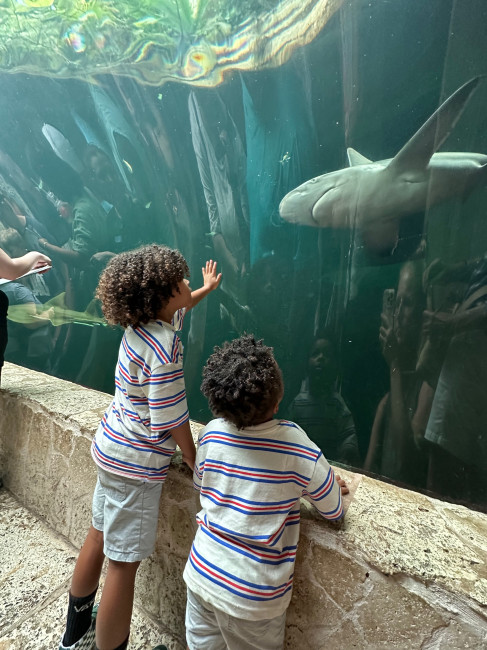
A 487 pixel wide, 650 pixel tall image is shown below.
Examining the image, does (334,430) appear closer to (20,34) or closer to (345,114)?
(345,114)

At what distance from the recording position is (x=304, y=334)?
9.16ft

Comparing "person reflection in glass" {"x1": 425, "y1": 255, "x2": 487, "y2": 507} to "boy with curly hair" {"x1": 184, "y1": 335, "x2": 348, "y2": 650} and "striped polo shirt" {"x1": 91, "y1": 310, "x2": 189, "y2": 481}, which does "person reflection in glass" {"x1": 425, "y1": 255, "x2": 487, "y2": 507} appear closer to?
"boy with curly hair" {"x1": 184, "y1": 335, "x2": 348, "y2": 650}

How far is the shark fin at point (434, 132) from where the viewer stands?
1.85 meters

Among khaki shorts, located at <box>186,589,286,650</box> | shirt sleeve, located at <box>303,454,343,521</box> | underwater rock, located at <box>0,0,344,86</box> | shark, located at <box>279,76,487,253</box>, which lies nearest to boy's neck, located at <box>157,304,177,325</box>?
shirt sleeve, located at <box>303,454,343,521</box>

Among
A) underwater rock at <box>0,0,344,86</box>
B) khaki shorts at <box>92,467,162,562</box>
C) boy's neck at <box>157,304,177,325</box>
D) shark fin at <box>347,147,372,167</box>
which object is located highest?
underwater rock at <box>0,0,344,86</box>

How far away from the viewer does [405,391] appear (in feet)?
7.45

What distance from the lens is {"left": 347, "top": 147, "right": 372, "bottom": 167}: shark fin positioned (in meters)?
2.32

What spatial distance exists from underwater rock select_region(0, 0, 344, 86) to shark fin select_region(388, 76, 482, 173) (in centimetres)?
101

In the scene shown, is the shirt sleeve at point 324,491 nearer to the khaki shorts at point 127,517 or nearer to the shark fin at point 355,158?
the khaki shorts at point 127,517

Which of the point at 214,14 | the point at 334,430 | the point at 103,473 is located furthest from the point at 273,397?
the point at 214,14

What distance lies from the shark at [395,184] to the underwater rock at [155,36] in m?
1.00

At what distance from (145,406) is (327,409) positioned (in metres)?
1.89

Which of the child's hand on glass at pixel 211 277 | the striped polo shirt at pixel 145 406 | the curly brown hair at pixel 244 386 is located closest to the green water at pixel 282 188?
the child's hand on glass at pixel 211 277

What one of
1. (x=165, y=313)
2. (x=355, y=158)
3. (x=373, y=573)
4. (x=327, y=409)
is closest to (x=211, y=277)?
(x=165, y=313)
